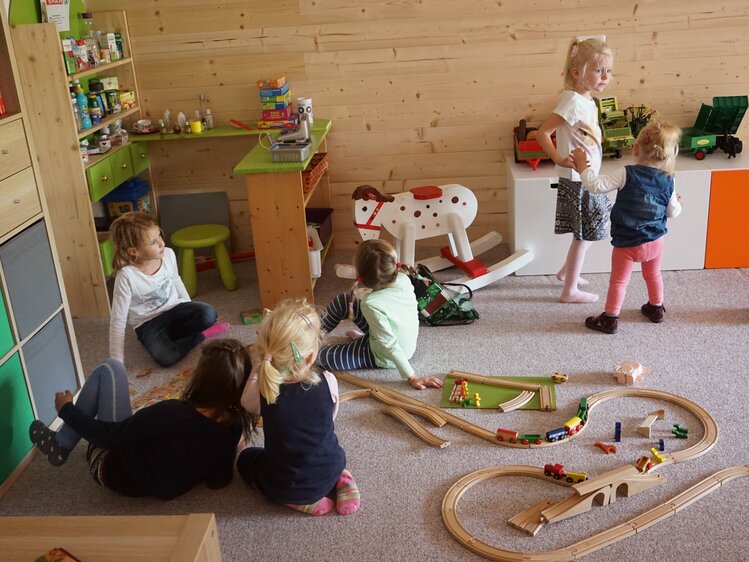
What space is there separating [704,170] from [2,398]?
325 centimetres

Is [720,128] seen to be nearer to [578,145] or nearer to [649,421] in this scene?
[578,145]

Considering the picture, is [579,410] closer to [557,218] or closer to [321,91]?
[557,218]

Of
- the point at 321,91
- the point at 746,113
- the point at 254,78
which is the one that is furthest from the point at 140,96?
the point at 746,113

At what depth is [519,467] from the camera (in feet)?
8.27

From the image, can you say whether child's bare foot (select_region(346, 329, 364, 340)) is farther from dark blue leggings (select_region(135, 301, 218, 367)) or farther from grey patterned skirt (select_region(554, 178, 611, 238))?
grey patterned skirt (select_region(554, 178, 611, 238))

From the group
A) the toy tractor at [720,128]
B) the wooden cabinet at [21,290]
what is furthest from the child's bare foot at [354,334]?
the toy tractor at [720,128]

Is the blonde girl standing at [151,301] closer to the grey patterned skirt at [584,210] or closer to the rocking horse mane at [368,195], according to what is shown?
the rocking horse mane at [368,195]

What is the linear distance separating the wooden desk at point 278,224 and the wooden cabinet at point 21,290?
0.97 meters

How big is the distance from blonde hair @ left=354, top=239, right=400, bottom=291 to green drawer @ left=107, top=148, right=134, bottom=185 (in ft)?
5.34

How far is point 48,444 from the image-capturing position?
8.63ft

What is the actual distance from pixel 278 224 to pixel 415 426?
51.0 inches

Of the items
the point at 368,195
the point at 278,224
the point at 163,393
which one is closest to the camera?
the point at 163,393

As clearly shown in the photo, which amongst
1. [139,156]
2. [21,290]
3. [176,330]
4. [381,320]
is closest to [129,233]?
[176,330]

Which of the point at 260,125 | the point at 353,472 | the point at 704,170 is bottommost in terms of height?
the point at 353,472
